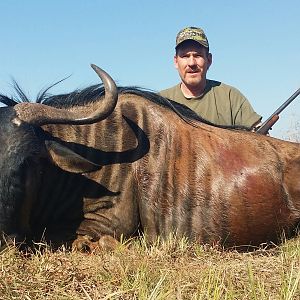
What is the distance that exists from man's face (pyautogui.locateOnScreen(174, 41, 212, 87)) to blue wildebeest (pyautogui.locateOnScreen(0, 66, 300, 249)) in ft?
6.11

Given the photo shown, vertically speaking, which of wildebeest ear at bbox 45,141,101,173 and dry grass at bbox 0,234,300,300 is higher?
wildebeest ear at bbox 45,141,101,173

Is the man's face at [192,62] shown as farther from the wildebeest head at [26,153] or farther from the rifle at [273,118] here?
the wildebeest head at [26,153]

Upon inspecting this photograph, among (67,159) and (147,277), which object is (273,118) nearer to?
(67,159)

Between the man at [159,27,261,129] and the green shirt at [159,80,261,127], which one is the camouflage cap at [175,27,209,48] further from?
A: the green shirt at [159,80,261,127]

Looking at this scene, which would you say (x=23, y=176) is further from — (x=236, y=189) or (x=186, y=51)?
(x=186, y=51)

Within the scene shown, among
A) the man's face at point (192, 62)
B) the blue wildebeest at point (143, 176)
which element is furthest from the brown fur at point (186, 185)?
the man's face at point (192, 62)

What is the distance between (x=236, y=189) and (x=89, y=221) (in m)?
1.07

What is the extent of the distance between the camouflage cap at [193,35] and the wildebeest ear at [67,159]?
102 inches

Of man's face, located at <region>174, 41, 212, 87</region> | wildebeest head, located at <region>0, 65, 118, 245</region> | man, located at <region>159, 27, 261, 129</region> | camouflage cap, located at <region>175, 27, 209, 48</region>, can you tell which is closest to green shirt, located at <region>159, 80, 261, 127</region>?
man, located at <region>159, 27, 261, 129</region>

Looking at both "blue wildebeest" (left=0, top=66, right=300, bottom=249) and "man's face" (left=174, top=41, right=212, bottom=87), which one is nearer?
"blue wildebeest" (left=0, top=66, right=300, bottom=249)

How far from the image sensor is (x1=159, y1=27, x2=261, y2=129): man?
6168 mm

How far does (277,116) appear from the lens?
5.92 metres

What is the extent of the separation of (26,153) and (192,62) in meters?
2.98

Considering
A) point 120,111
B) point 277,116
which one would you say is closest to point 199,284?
point 120,111
